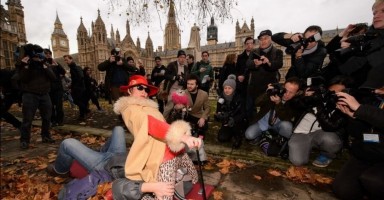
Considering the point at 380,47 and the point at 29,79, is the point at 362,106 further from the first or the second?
the point at 29,79

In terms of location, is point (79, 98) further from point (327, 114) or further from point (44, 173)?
point (327, 114)

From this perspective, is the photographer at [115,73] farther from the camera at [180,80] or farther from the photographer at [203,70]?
the photographer at [203,70]

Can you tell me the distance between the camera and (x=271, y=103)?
4516mm

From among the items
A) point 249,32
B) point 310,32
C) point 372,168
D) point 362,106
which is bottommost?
point 372,168

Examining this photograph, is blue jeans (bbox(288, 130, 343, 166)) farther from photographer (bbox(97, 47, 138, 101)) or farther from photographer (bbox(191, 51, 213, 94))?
photographer (bbox(97, 47, 138, 101))

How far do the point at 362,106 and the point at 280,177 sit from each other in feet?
5.12

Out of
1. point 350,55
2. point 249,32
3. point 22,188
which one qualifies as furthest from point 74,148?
point 249,32

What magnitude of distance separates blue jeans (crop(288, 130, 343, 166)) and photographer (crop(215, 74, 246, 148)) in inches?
46.6

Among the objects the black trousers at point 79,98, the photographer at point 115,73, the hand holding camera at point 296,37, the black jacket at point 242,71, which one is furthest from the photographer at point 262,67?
the black trousers at point 79,98

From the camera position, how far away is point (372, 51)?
122 inches

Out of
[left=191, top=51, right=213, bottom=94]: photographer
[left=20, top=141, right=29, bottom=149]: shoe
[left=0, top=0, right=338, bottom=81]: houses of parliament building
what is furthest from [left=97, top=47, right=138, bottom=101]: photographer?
[left=0, top=0, right=338, bottom=81]: houses of parliament building

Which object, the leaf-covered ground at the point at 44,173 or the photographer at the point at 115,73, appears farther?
the photographer at the point at 115,73

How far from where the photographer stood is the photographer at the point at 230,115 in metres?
4.85

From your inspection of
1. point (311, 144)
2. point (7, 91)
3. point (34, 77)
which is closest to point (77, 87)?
point (7, 91)
